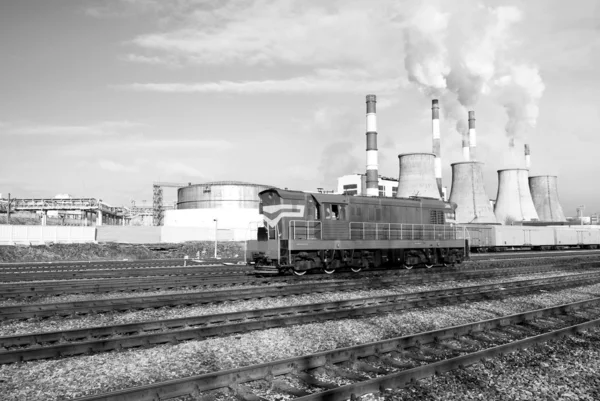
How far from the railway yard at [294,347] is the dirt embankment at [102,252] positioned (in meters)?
19.0

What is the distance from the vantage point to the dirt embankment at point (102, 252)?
99.8 feet

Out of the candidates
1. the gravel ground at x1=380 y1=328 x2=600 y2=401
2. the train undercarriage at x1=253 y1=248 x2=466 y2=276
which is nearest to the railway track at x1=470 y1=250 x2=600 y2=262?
the train undercarriage at x1=253 y1=248 x2=466 y2=276

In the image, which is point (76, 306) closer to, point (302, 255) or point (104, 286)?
point (104, 286)

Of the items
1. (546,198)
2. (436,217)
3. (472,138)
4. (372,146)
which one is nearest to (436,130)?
(472,138)

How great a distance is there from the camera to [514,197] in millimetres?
61969

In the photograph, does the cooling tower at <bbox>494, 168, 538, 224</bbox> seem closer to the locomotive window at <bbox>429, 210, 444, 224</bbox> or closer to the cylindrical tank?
the cylindrical tank

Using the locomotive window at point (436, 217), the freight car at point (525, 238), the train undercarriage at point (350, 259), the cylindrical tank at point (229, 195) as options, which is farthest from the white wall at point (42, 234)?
the freight car at point (525, 238)

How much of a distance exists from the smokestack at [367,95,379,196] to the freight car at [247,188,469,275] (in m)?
22.8

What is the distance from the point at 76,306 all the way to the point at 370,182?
36.9m

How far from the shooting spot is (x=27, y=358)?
22.2 ft

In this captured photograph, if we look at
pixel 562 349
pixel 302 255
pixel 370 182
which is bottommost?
pixel 562 349

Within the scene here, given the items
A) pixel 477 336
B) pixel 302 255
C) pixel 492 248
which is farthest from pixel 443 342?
pixel 492 248

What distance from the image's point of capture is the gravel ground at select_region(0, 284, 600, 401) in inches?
230

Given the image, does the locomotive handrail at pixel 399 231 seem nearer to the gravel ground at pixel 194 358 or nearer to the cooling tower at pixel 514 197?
the gravel ground at pixel 194 358
